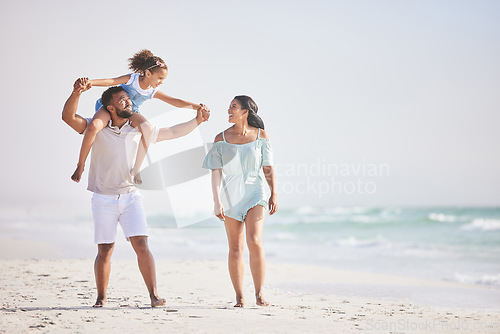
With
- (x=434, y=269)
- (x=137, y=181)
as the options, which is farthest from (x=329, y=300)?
(x=434, y=269)

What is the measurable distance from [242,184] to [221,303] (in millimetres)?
1284

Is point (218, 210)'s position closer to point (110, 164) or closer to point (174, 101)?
point (110, 164)

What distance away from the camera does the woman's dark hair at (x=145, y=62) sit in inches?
205

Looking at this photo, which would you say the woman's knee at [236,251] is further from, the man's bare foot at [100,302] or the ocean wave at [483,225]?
the ocean wave at [483,225]

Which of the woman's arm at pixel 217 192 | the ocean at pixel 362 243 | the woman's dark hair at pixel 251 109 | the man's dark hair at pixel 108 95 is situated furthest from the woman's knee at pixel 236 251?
the ocean at pixel 362 243

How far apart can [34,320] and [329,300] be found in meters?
3.11

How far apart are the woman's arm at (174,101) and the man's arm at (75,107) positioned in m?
0.92

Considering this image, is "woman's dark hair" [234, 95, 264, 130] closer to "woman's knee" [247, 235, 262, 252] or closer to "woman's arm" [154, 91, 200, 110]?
"woman's arm" [154, 91, 200, 110]

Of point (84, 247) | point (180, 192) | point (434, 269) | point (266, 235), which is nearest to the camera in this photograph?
point (180, 192)

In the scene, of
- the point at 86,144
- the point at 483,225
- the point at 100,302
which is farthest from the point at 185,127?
the point at 483,225

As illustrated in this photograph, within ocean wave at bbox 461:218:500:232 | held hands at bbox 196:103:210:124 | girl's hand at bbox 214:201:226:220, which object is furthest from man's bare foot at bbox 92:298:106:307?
ocean wave at bbox 461:218:500:232

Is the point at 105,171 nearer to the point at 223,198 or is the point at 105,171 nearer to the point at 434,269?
the point at 223,198

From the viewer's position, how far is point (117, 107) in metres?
4.82

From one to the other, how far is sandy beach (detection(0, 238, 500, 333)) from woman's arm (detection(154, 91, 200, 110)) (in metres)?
1.83
